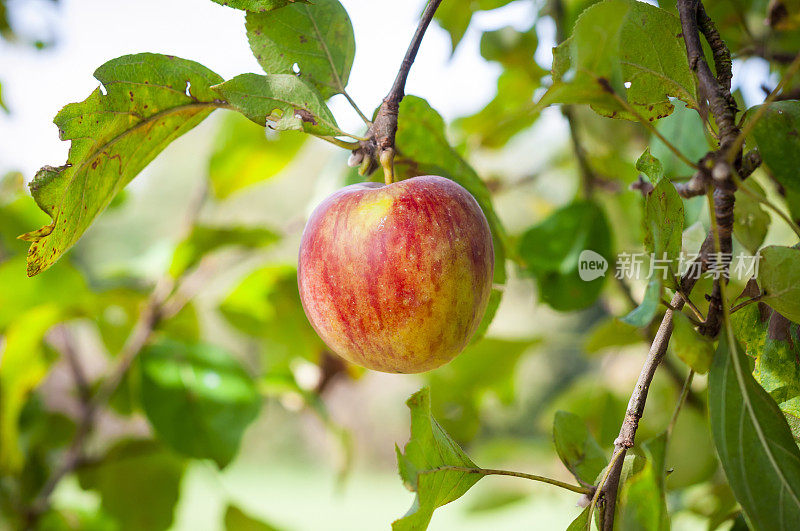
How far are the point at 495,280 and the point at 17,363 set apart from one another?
0.55 m

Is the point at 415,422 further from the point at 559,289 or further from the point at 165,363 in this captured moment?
the point at 165,363

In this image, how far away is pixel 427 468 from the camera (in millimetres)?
294

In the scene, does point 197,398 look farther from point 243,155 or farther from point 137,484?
point 243,155

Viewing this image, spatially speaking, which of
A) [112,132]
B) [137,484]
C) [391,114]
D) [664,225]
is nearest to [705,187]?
[664,225]

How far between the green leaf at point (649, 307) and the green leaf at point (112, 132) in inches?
9.4

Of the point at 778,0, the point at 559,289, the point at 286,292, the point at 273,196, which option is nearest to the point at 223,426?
the point at 286,292

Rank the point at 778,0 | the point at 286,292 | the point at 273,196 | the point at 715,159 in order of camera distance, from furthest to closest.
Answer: the point at 273,196, the point at 286,292, the point at 778,0, the point at 715,159

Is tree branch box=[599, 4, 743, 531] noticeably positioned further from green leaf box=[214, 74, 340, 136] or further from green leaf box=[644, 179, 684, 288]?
green leaf box=[214, 74, 340, 136]

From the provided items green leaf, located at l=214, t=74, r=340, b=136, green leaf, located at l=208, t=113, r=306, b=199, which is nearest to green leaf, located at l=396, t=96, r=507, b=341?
green leaf, located at l=214, t=74, r=340, b=136

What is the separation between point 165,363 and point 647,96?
1.83ft

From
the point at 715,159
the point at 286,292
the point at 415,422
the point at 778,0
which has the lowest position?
the point at 415,422

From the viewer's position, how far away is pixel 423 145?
0.43 metres

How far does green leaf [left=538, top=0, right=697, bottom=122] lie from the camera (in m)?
0.25

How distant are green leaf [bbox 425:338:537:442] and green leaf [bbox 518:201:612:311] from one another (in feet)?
0.54
